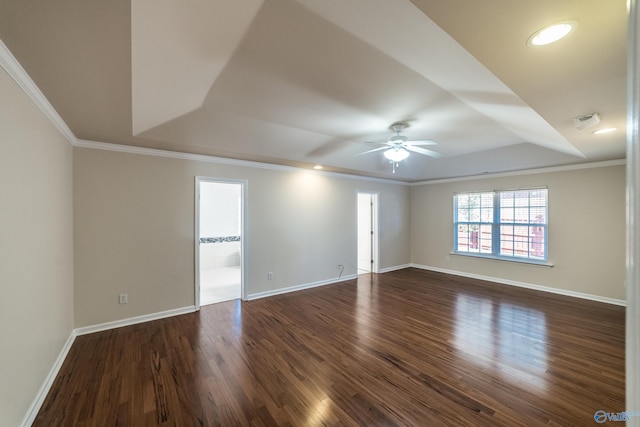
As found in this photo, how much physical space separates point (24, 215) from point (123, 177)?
5.87 ft

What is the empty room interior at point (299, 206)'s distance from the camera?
1.45 metres

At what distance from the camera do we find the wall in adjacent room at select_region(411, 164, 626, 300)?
4.34 m

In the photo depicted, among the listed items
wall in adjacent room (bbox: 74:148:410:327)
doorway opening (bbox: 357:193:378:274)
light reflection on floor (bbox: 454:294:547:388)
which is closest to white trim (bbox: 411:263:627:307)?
light reflection on floor (bbox: 454:294:547:388)

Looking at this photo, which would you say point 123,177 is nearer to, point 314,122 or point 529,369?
point 314,122

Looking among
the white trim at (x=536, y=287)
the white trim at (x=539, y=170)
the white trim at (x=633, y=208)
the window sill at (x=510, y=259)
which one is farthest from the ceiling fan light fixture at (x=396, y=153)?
the white trim at (x=536, y=287)

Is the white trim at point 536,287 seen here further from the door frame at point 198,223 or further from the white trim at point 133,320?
the white trim at point 133,320

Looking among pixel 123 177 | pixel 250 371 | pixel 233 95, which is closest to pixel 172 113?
pixel 233 95

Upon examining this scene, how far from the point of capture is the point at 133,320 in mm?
3562

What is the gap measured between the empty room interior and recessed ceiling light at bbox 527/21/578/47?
0.04ft

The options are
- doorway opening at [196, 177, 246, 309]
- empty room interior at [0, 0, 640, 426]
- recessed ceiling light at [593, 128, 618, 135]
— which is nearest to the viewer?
empty room interior at [0, 0, 640, 426]

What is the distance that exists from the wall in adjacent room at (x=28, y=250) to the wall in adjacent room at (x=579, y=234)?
708 cm

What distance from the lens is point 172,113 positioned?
2.78m

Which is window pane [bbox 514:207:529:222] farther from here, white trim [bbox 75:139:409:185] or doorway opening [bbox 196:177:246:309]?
doorway opening [bbox 196:177:246:309]

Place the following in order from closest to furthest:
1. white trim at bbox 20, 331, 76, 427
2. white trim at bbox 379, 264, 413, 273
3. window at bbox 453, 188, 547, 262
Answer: white trim at bbox 20, 331, 76, 427
window at bbox 453, 188, 547, 262
white trim at bbox 379, 264, 413, 273
